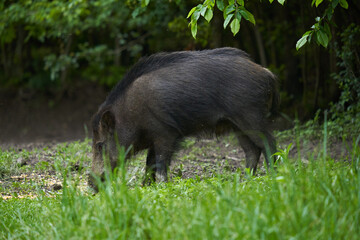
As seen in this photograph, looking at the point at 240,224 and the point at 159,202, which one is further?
the point at 159,202

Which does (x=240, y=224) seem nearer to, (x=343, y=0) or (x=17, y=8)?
(x=343, y=0)

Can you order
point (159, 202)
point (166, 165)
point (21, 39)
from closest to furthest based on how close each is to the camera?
point (159, 202) < point (166, 165) < point (21, 39)

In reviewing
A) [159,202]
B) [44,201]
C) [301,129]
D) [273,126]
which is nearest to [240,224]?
[159,202]

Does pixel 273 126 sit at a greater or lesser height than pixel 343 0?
lesser

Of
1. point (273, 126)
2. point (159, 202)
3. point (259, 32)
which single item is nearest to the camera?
point (159, 202)

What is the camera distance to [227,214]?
291cm

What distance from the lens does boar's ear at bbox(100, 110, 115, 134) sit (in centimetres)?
562

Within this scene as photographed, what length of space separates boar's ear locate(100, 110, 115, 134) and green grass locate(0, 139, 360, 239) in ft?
6.72

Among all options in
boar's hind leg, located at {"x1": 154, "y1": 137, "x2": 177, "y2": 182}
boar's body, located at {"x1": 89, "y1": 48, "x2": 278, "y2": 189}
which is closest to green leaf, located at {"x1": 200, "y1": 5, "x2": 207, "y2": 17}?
boar's body, located at {"x1": 89, "y1": 48, "x2": 278, "y2": 189}

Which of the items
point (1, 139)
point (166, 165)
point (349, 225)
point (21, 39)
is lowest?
point (1, 139)

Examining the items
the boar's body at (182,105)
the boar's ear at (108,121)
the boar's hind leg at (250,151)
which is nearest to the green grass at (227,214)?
the boar's body at (182,105)

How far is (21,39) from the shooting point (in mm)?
13602

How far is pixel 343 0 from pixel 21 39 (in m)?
10.9

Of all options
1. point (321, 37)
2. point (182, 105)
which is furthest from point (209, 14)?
point (182, 105)
